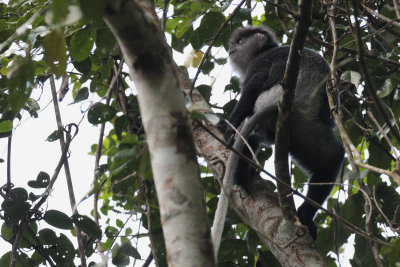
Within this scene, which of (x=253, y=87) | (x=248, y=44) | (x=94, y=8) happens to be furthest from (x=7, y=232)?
(x=248, y=44)

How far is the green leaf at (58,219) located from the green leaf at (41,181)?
236 mm

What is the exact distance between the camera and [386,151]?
2.94 m

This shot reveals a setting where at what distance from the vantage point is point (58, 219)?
8.78 feet

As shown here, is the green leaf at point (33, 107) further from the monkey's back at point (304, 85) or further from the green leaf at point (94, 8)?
the green leaf at point (94, 8)

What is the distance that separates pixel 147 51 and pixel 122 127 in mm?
2062

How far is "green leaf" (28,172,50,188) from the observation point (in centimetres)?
288

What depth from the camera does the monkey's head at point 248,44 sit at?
4.39m

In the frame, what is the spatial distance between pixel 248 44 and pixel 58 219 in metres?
2.50

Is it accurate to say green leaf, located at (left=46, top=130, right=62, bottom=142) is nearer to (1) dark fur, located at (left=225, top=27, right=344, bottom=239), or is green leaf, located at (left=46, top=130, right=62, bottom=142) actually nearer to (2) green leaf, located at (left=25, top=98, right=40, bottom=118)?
(2) green leaf, located at (left=25, top=98, right=40, bottom=118)

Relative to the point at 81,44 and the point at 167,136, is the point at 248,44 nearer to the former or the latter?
the point at 81,44

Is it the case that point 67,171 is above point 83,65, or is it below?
below

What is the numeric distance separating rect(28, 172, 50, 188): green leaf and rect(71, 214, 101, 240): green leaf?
0.36 meters

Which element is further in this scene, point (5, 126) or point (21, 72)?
point (5, 126)

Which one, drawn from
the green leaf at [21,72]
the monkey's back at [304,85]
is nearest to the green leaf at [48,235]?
the monkey's back at [304,85]
